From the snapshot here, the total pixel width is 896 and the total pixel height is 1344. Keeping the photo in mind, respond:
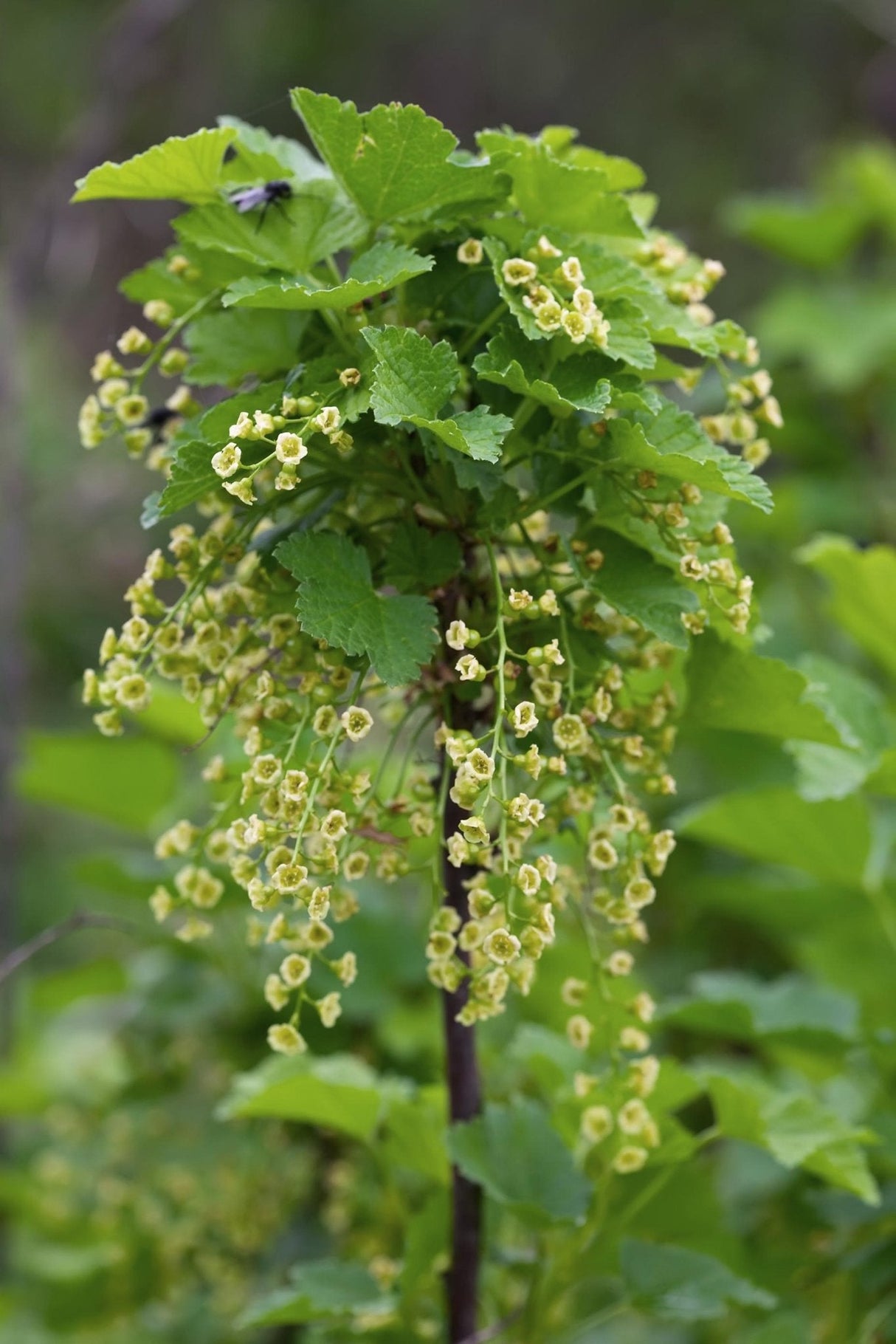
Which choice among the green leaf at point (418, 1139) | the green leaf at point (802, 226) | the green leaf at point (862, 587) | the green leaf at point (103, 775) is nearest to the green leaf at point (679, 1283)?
the green leaf at point (418, 1139)

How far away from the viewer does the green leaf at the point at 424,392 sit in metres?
0.59

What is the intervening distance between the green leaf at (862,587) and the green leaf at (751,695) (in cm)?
27

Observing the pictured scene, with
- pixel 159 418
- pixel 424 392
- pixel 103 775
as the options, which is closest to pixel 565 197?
pixel 424 392

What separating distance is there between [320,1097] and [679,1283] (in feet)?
0.85

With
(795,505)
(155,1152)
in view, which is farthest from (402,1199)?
(795,505)

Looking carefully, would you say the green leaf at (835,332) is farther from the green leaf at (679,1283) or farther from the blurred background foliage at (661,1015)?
the green leaf at (679,1283)

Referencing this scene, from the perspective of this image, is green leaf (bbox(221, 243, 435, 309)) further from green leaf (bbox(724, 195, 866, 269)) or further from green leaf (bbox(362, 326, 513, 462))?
green leaf (bbox(724, 195, 866, 269))

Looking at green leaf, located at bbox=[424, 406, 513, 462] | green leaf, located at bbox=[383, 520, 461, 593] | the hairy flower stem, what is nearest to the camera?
green leaf, located at bbox=[424, 406, 513, 462]

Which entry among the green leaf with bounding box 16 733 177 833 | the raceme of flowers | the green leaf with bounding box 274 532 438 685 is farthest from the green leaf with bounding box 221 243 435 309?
the green leaf with bounding box 16 733 177 833

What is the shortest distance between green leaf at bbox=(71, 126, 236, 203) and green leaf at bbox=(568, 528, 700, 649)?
28 centimetres

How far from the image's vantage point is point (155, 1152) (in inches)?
52.0

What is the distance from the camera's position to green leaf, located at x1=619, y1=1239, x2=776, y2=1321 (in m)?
0.80

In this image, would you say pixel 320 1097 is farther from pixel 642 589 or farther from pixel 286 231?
pixel 286 231

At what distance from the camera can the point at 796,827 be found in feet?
3.47
